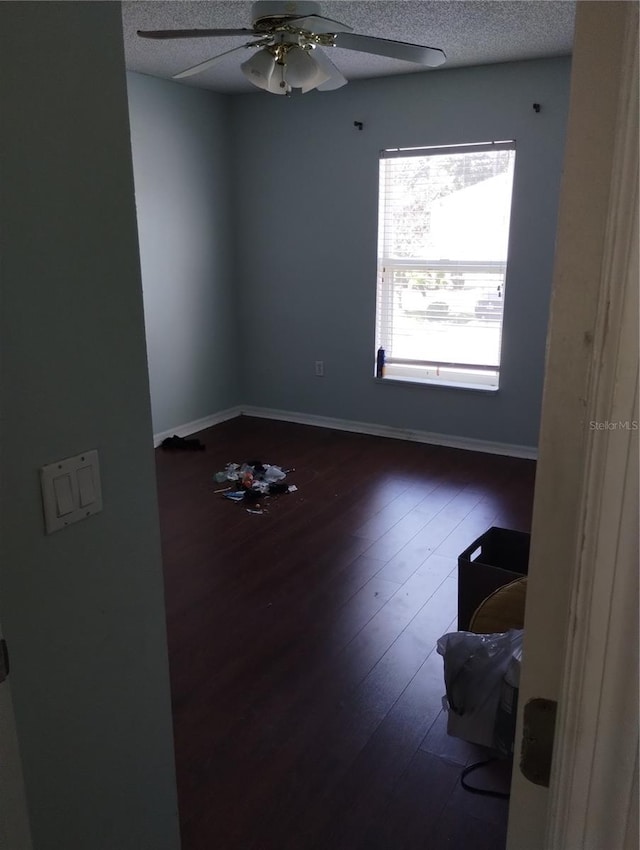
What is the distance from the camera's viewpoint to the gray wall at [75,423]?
3.08 ft

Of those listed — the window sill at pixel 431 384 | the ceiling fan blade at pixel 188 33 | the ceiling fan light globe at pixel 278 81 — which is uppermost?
the ceiling fan blade at pixel 188 33

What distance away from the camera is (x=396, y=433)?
16.6 feet

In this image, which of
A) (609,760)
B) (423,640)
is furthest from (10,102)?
(423,640)

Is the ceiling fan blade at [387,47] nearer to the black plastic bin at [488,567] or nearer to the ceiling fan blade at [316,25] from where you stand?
the ceiling fan blade at [316,25]

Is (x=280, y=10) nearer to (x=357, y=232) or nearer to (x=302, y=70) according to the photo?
(x=302, y=70)

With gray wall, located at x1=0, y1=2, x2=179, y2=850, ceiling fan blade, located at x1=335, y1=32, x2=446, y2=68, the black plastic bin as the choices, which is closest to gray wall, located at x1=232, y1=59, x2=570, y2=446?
ceiling fan blade, located at x1=335, y1=32, x2=446, y2=68

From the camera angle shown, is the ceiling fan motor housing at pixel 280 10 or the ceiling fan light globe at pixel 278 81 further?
the ceiling fan light globe at pixel 278 81

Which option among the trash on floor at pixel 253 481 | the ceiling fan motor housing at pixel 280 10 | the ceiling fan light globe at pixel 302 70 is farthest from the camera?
the trash on floor at pixel 253 481

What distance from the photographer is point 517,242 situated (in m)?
4.29

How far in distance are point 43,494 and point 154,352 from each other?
386cm

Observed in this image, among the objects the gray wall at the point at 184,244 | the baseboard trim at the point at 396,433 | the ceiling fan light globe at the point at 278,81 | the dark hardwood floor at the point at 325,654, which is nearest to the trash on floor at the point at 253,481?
the dark hardwood floor at the point at 325,654

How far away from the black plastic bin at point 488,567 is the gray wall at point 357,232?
2.19 metres

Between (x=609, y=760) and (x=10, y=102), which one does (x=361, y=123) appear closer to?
(x=10, y=102)

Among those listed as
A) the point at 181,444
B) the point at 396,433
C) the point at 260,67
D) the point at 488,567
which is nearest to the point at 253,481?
the point at 181,444
